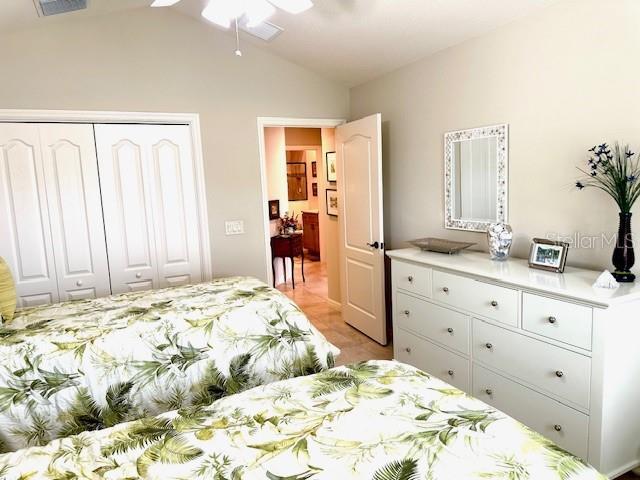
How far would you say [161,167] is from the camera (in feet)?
11.3

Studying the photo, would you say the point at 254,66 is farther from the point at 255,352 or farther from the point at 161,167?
the point at 255,352

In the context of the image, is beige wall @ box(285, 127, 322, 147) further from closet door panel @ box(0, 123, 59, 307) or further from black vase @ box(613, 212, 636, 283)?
black vase @ box(613, 212, 636, 283)

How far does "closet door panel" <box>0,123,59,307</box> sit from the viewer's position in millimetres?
2984

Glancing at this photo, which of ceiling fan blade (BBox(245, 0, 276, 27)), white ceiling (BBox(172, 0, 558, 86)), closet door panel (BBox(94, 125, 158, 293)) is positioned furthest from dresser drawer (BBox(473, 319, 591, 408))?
closet door panel (BBox(94, 125, 158, 293))

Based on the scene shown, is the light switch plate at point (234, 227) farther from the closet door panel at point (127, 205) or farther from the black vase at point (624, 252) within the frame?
the black vase at point (624, 252)

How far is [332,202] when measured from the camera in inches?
192

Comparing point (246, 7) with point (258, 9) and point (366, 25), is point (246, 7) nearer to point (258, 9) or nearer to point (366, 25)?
point (258, 9)

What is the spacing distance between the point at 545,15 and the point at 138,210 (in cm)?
306

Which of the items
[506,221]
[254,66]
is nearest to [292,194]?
[254,66]

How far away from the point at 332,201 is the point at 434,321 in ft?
7.94

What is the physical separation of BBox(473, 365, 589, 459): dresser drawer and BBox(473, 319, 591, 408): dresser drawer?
6cm

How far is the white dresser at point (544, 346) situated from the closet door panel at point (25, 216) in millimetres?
2689

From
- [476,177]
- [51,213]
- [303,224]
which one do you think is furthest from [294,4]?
[303,224]

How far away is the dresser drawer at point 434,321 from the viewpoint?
A: 2529mm
